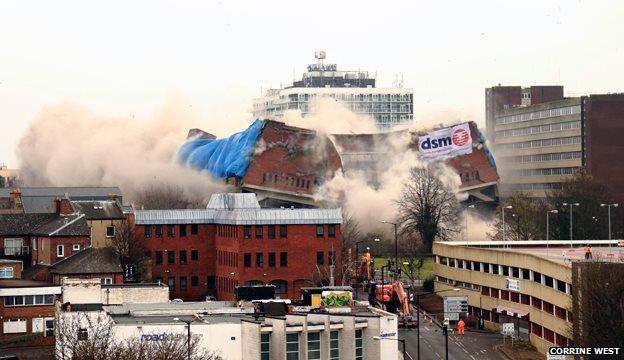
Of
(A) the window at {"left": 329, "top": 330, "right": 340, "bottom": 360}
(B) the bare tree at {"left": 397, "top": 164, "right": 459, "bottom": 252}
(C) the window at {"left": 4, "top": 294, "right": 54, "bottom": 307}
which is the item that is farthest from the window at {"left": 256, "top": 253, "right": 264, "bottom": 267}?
(A) the window at {"left": 329, "top": 330, "right": 340, "bottom": 360}

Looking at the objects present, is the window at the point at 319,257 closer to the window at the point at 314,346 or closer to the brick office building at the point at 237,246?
the brick office building at the point at 237,246

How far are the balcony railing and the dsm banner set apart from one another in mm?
70201

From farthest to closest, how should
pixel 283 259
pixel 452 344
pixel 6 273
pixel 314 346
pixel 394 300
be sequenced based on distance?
pixel 283 259 < pixel 6 273 < pixel 394 300 < pixel 452 344 < pixel 314 346

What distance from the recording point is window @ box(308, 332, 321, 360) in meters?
71.9

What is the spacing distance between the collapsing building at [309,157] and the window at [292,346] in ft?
339

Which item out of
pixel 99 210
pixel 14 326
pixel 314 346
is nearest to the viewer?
pixel 314 346

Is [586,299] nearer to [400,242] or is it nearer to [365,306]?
[365,306]

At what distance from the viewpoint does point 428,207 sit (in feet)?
563

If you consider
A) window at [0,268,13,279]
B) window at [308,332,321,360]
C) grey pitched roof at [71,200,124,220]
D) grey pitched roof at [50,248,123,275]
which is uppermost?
grey pitched roof at [71,200,124,220]

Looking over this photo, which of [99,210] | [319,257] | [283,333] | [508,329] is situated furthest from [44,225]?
[283,333]

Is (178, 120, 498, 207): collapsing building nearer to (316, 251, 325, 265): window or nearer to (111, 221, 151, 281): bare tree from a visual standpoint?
(111, 221, 151, 281): bare tree

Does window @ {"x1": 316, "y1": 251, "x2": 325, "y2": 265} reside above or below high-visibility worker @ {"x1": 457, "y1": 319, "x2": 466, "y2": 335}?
above

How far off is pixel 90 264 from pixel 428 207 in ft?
205

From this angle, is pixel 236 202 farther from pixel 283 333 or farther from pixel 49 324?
pixel 283 333
